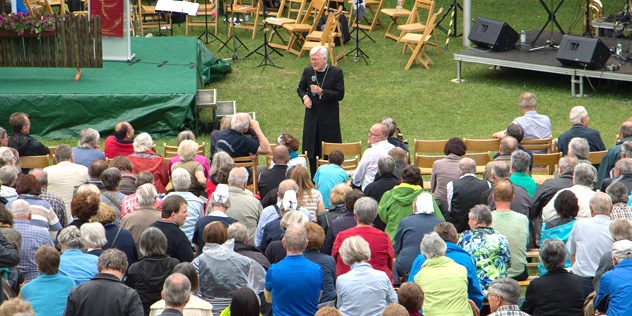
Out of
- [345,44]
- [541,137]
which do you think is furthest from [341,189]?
[345,44]

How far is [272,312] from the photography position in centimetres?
609

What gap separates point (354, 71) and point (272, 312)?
420 inches

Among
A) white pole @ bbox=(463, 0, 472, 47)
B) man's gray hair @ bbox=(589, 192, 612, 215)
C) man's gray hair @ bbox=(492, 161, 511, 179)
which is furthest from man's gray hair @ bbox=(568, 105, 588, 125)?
white pole @ bbox=(463, 0, 472, 47)

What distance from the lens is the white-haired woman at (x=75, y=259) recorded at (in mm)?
5711

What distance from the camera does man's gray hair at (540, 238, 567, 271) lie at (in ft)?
18.6

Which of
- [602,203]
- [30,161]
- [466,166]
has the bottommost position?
[30,161]

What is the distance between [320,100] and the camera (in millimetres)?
10492

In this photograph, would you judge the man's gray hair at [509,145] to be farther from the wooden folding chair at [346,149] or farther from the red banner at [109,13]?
the red banner at [109,13]

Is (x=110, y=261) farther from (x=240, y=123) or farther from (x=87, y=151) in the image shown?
(x=240, y=123)

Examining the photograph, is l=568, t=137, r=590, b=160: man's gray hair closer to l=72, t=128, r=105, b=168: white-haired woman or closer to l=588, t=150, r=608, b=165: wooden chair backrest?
l=588, t=150, r=608, b=165: wooden chair backrest

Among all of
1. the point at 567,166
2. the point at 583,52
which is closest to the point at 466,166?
the point at 567,166

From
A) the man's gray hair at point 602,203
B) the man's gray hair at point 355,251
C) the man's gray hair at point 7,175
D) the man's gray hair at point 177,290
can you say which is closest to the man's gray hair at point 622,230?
the man's gray hair at point 602,203

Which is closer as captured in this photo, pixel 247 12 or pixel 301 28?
pixel 301 28

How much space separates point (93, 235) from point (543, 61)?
35.4 ft
